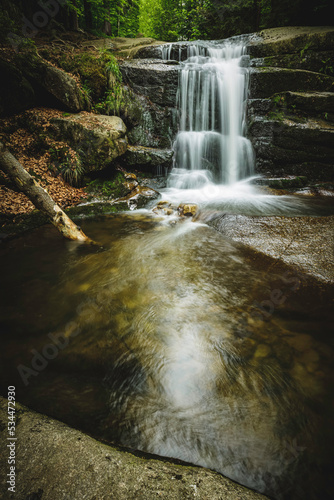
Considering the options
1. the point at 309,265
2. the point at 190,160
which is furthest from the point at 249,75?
the point at 309,265

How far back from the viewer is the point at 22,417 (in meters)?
1.55

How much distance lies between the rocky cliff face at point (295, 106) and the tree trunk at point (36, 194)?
25.7 ft

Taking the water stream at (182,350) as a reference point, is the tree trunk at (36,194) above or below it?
above

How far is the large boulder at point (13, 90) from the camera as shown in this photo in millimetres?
5824

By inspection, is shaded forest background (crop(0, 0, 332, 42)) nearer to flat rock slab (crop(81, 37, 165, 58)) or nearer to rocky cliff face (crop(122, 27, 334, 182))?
flat rock slab (crop(81, 37, 165, 58))

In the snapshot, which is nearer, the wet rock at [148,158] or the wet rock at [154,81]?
the wet rock at [148,158]

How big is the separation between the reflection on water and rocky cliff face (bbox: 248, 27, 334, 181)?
20.9 feet

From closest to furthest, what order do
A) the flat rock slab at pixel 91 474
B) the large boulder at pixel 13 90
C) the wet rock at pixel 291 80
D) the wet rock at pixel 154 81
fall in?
1. the flat rock slab at pixel 91 474
2. the large boulder at pixel 13 90
3. the wet rock at pixel 291 80
4. the wet rock at pixel 154 81

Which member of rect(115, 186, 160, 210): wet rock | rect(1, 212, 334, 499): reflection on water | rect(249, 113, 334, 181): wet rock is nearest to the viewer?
rect(1, 212, 334, 499): reflection on water

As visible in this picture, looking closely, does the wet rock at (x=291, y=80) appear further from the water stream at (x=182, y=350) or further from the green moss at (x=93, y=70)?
the water stream at (x=182, y=350)

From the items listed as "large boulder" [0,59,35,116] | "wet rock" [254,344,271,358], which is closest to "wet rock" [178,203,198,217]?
"wet rock" [254,344,271,358]

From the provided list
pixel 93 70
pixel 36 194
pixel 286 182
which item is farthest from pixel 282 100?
pixel 36 194

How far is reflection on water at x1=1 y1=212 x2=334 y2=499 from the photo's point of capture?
1628 mm

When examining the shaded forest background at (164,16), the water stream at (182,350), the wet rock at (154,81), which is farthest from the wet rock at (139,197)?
the shaded forest background at (164,16)
